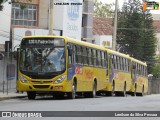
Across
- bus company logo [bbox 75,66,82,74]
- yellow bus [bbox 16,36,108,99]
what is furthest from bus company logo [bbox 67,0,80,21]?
yellow bus [bbox 16,36,108,99]

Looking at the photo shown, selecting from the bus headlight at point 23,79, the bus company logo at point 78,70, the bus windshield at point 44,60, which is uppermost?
the bus windshield at point 44,60

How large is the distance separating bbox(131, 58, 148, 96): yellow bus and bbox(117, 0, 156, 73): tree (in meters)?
34.3

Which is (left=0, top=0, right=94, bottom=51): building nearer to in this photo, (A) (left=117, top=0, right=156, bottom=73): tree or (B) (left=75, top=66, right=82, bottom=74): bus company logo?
(B) (left=75, top=66, right=82, bottom=74): bus company logo

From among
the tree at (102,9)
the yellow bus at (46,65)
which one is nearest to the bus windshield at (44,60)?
the yellow bus at (46,65)

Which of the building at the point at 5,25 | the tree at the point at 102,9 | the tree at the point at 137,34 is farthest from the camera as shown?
the tree at the point at 102,9

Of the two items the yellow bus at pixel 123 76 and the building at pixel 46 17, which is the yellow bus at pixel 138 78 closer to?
the yellow bus at pixel 123 76

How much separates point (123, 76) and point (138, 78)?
6984mm

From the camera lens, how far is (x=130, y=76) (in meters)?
47.3

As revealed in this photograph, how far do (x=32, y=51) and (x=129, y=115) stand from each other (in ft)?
52.3

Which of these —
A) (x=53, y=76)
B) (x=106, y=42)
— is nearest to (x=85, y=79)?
(x=53, y=76)

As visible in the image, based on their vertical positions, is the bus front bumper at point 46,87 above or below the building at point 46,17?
below

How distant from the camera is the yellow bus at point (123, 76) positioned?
4025 cm

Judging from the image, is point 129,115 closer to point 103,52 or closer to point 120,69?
point 103,52

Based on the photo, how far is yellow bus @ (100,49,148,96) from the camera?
40.2m
